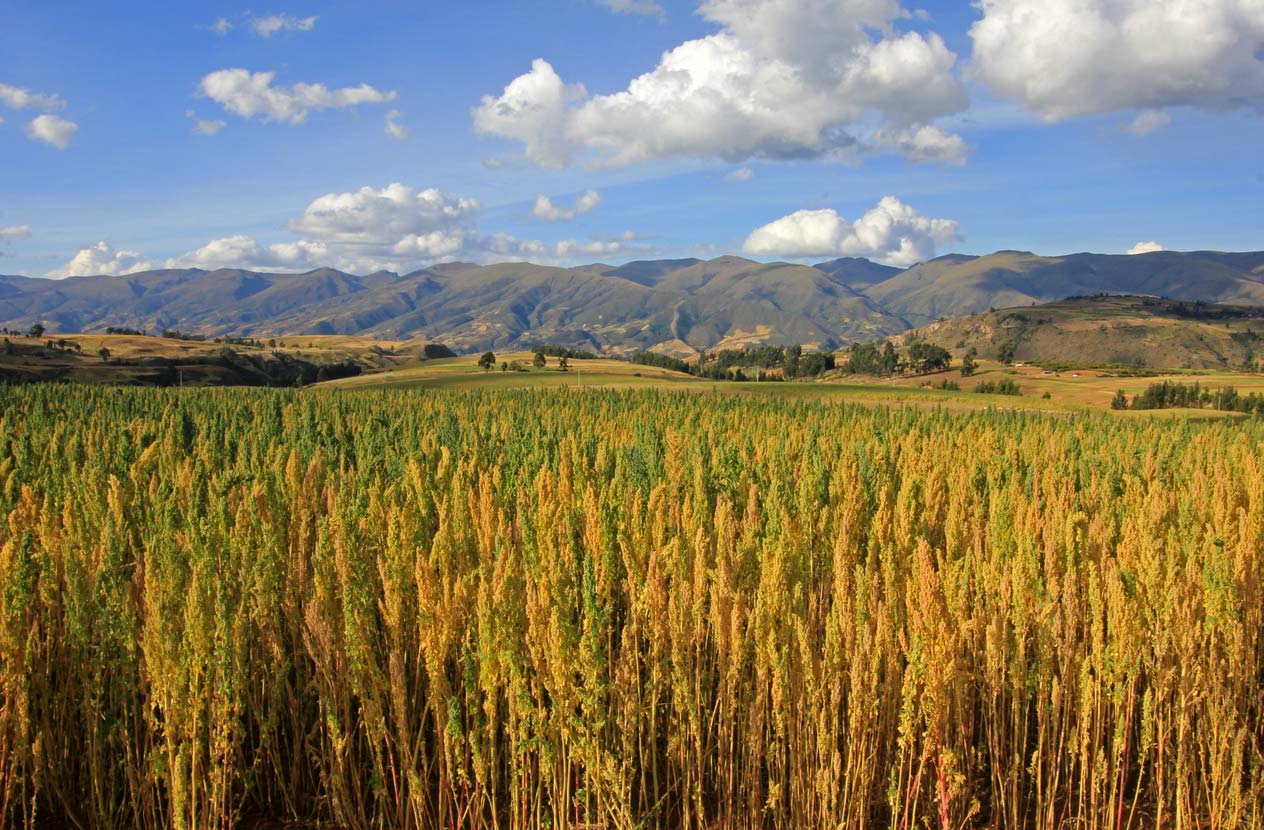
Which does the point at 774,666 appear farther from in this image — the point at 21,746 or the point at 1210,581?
the point at 21,746

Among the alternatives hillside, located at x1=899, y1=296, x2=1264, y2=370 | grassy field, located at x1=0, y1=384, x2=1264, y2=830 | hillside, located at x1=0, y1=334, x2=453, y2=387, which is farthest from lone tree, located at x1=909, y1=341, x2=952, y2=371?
grassy field, located at x1=0, y1=384, x2=1264, y2=830

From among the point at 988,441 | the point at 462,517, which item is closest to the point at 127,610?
the point at 462,517

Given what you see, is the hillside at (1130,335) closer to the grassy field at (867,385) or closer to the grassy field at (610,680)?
the grassy field at (867,385)

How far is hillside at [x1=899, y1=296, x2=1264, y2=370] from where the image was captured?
157625 millimetres

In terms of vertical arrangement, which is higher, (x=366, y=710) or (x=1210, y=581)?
(x=1210, y=581)

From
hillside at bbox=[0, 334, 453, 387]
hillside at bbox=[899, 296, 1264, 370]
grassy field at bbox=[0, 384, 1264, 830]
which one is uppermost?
hillside at bbox=[899, 296, 1264, 370]

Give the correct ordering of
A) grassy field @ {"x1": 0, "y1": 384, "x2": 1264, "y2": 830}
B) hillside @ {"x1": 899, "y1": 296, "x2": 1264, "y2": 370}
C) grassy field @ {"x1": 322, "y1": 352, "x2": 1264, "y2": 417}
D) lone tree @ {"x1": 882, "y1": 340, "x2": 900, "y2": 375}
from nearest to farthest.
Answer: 1. grassy field @ {"x1": 0, "y1": 384, "x2": 1264, "y2": 830}
2. grassy field @ {"x1": 322, "y1": 352, "x2": 1264, "y2": 417}
3. lone tree @ {"x1": 882, "y1": 340, "x2": 900, "y2": 375}
4. hillside @ {"x1": 899, "y1": 296, "x2": 1264, "y2": 370}

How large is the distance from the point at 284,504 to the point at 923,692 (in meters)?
5.89

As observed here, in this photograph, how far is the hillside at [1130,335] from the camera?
158 metres

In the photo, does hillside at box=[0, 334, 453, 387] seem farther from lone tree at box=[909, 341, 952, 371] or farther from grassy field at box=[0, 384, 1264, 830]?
lone tree at box=[909, 341, 952, 371]

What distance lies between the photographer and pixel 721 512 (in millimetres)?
5195

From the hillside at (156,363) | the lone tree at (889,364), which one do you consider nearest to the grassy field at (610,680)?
the hillside at (156,363)

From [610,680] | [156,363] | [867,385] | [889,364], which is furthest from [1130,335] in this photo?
[610,680]

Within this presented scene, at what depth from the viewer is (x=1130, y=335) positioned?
16888 centimetres
